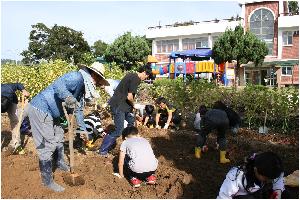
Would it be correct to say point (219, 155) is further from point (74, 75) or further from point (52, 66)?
point (52, 66)

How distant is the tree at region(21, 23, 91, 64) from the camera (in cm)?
3550

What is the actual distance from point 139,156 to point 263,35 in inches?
1241

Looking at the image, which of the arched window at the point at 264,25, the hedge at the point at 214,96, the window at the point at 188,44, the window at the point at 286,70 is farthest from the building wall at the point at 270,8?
the hedge at the point at 214,96

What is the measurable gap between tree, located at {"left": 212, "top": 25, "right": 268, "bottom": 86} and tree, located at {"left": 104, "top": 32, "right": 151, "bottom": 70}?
11.7 metres

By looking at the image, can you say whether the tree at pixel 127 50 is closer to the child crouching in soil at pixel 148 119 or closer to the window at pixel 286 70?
the window at pixel 286 70

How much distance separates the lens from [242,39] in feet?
89.3

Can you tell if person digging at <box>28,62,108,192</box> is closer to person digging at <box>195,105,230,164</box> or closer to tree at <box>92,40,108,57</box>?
person digging at <box>195,105,230,164</box>

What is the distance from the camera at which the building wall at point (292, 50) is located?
31.7 m

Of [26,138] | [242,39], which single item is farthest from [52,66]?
[242,39]

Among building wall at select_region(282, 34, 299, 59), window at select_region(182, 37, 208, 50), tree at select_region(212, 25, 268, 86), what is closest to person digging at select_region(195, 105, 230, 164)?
tree at select_region(212, 25, 268, 86)

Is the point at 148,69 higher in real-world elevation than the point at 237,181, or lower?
higher

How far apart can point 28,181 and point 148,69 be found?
2647 millimetres

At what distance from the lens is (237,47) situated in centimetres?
2723

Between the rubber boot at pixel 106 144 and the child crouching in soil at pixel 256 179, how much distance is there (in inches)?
118
